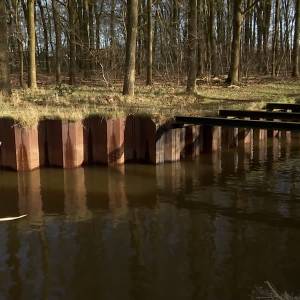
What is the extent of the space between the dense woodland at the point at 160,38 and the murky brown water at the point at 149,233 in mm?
9132

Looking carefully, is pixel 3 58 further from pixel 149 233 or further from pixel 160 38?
pixel 160 38

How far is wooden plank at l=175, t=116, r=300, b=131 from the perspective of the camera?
13133 millimetres

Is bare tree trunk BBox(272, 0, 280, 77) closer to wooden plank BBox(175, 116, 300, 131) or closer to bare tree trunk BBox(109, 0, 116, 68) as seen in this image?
bare tree trunk BBox(109, 0, 116, 68)

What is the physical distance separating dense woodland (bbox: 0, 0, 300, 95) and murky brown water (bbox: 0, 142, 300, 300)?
360 inches

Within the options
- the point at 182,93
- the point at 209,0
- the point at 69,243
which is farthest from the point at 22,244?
the point at 209,0

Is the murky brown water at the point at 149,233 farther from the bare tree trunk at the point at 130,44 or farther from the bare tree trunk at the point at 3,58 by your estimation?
the bare tree trunk at the point at 130,44

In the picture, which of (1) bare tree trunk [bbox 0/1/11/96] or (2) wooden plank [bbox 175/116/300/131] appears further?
(1) bare tree trunk [bbox 0/1/11/96]

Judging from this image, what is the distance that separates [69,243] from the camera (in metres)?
8.20

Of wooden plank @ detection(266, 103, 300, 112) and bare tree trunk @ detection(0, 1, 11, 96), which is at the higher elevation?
bare tree trunk @ detection(0, 1, 11, 96)

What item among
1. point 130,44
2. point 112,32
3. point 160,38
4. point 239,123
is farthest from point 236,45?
point 239,123

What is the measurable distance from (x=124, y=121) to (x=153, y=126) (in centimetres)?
78

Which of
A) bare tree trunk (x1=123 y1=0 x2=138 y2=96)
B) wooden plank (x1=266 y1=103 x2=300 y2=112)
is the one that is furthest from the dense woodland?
wooden plank (x1=266 y1=103 x2=300 y2=112)

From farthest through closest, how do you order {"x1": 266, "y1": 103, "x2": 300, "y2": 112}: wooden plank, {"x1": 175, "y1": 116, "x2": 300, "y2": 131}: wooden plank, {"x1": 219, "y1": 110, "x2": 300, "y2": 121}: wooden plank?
1. {"x1": 266, "y1": 103, "x2": 300, "y2": 112}: wooden plank
2. {"x1": 219, "y1": 110, "x2": 300, "y2": 121}: wooden plank
3. {"x1": 175, "y1": 116, "x2": 300, "y2": 131}: wooden plank

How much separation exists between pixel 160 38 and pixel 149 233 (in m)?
28.1
